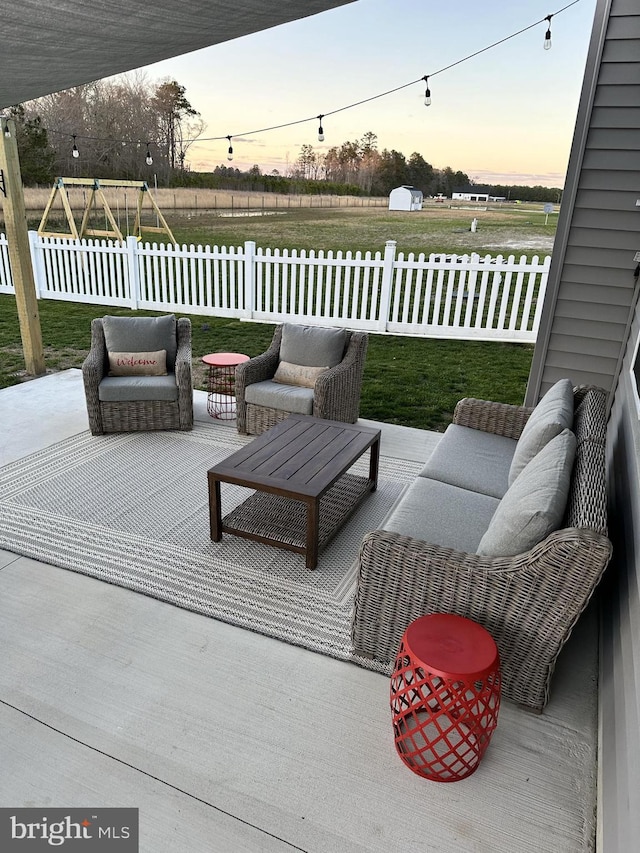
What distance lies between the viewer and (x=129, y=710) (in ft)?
6.19

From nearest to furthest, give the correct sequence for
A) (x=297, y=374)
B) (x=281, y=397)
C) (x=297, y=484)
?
(x=297, y=484) < (x=281, y=397) < (x=297, y=374)

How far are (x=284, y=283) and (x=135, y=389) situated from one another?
142 inches

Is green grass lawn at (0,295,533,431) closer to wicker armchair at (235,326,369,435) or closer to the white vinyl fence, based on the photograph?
the white vinyl fence

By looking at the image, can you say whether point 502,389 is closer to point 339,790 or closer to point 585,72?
point 585,72

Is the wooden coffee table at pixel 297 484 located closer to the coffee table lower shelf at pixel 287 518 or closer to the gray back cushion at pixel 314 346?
the coffee table lower shelf at pixel 287 518

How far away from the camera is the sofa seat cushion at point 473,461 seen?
8.66ft

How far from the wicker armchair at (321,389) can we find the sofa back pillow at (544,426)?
1.49m

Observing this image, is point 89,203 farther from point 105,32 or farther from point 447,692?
point 447,692

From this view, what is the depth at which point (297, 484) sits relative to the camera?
2648mm

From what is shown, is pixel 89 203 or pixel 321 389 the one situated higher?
pixel 89 203

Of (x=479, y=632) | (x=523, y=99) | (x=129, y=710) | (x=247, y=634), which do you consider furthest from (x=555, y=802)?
(x=523, y=99)

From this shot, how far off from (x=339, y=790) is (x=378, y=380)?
4139mm

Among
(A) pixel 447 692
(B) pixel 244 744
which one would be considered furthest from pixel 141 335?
(A) pixel 447 692

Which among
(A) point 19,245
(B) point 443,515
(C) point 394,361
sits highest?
(A) point 19,245
